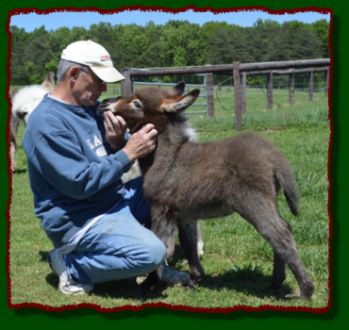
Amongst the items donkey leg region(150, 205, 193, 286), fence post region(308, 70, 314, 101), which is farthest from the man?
fence post region(308, 70, 314, 101)

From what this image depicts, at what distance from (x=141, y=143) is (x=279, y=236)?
123cm

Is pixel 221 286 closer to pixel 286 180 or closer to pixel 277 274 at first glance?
pixel 277 274

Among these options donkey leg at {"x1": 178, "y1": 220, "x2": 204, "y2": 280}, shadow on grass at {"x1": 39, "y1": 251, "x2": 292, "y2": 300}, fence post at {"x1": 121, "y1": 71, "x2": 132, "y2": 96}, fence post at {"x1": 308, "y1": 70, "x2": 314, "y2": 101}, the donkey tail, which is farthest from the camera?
fence post at {"x1": 308, "y1": 70, "x2": 314, "y2": 101}

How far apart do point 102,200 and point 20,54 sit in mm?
20329

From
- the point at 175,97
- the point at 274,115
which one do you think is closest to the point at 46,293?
the point at 175,97

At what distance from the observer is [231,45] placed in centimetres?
2125

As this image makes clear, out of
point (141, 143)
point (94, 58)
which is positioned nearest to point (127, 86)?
point (94, 58)

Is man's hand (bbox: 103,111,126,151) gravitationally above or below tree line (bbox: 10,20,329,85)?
below

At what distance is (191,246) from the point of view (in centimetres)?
441

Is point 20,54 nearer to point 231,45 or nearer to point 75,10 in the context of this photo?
point 231,45

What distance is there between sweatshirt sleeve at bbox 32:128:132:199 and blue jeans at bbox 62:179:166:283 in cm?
33

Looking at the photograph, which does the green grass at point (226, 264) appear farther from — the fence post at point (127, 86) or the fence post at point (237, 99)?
the fence post at point (127, 86)

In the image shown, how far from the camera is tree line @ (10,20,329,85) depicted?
691 inches

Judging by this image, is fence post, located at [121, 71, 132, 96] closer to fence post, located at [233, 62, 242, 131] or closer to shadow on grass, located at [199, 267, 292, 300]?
fence post, located at [233, 62, 242, 131]
